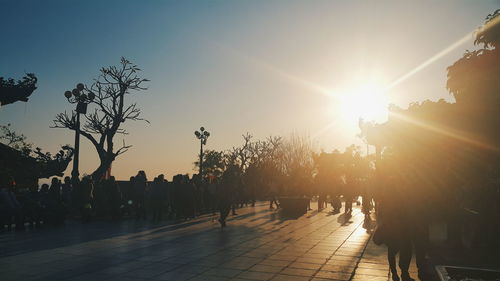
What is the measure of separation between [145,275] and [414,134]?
751 cm

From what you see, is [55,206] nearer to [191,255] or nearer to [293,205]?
[191,255]

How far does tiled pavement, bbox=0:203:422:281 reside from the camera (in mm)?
6062

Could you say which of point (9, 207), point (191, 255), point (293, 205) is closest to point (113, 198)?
point (9, 207)

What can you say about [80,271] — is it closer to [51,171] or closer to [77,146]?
[77,146]

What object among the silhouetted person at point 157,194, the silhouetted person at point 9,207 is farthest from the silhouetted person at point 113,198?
the silhouetted person at point 9,207

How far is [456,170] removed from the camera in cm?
798

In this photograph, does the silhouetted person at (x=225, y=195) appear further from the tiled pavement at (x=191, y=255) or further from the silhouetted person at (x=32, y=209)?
the silhouetted person at (x=32, y=209)

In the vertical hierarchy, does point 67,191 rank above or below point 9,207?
above

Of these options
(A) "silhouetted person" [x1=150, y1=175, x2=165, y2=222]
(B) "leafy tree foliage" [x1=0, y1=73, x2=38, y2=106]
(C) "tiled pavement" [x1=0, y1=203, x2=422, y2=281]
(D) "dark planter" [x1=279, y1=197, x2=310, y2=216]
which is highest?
(B) "leafy tree foliage" [x1=0, y1=73, x2=38, y2=106]

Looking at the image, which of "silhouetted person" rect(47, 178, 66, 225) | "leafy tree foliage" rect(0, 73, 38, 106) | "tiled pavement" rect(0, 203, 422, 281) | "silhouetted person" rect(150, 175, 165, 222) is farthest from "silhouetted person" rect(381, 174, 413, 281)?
"leafy tree foliage" rect(0, 73, 38, 106)

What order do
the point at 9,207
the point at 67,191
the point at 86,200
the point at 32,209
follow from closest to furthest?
1. the point at 9,207
2. the point at 32,209
3. the point at 86,200
4. the point at 67,191

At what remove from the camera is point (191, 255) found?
7613 millimetres

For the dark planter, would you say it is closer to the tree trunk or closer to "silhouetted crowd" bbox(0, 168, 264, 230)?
"silhouetted crowd" bbox(0, 168, 264, 230)

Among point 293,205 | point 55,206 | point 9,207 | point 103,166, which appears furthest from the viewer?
point 103,166
